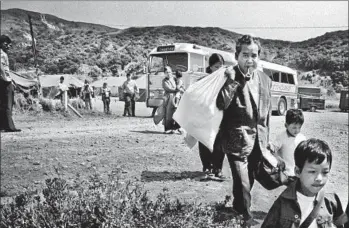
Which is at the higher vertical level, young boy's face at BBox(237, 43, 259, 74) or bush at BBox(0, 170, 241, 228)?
young boy's face at BBox(237, 43, 259, 74)

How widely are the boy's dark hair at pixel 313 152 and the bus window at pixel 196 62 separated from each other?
4.72 feet

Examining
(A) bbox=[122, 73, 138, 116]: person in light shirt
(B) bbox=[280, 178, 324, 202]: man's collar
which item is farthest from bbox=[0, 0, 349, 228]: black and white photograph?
(A) bbox=[122, 73, 138, 116]: person in light shirt

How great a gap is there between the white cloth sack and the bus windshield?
1.96 ft

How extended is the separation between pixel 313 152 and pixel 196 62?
154 cm

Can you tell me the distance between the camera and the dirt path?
3.29m

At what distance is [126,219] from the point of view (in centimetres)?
217

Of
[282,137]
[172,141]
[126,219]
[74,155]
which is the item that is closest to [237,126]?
[282,137]

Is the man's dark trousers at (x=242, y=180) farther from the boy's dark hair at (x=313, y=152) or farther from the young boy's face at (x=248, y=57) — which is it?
the boy's dark hair at (x=313, y=152)

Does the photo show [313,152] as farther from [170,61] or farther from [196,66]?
[170,61]

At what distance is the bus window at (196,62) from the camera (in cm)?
297

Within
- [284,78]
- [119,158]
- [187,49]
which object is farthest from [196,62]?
[119,158]

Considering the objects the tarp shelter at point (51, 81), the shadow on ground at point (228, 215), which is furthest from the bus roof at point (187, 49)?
the shadow on ground at point (228, 215)

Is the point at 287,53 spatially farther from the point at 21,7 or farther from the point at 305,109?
the point at 21,7

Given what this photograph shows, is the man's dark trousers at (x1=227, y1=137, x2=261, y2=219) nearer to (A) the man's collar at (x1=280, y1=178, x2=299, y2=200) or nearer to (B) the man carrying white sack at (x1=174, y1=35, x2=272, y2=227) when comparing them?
(B) the man carrying white sack at (x1=174, y1=35, x2=272, y2=227)
